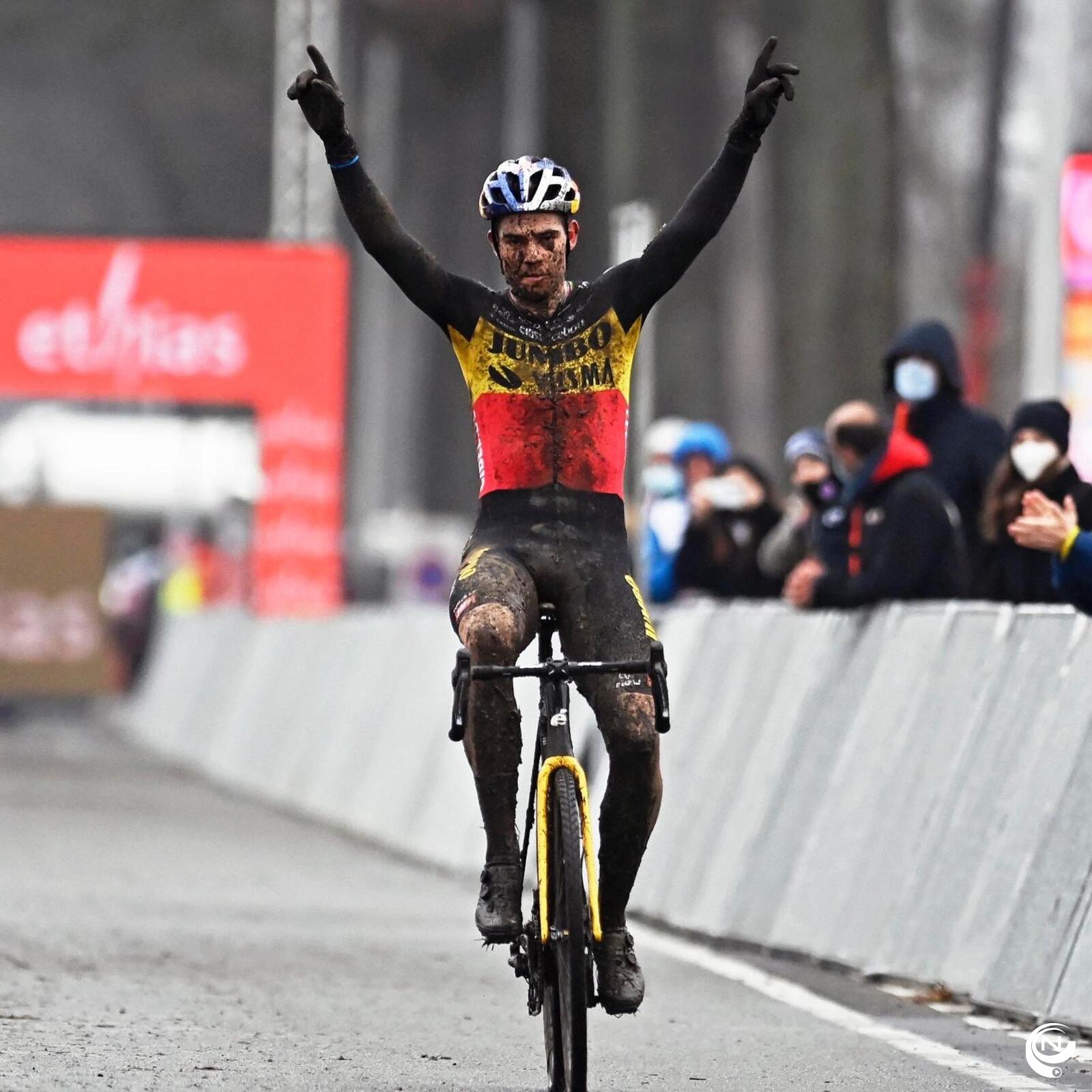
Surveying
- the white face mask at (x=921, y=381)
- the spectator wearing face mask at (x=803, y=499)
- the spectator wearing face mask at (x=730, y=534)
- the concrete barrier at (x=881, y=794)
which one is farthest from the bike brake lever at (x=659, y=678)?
the spectator wearing face mask at (x=730, y=534)

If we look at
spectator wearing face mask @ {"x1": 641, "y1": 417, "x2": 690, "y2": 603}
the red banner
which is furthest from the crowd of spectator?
the red banner

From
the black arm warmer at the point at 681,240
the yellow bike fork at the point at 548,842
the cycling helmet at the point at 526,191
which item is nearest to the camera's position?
the yellow bike fork at the point at 548,842

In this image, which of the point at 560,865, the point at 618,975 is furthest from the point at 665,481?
the point at 560,865

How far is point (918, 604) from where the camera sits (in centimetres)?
1202

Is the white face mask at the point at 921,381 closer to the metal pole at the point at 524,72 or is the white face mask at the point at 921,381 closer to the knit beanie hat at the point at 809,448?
the knit beanie hat at the point at 809,448

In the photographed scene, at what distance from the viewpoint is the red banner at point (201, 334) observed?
3625cm

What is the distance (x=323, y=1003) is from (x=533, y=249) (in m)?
2.69

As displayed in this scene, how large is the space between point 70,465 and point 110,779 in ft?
109

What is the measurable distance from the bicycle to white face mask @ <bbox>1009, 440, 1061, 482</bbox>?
3406 mm

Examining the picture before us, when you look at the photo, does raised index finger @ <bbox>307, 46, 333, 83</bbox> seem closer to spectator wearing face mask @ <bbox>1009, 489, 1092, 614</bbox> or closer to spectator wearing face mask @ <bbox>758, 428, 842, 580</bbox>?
spectator wearing face mask @ <bbox>1009, 489, 1092, 614</bbox>

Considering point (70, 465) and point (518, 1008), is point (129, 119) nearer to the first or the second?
point (70, 465)

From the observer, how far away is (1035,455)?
462 inches

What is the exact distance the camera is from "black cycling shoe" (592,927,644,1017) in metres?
8.45

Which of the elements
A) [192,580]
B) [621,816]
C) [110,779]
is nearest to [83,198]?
[192,580]
